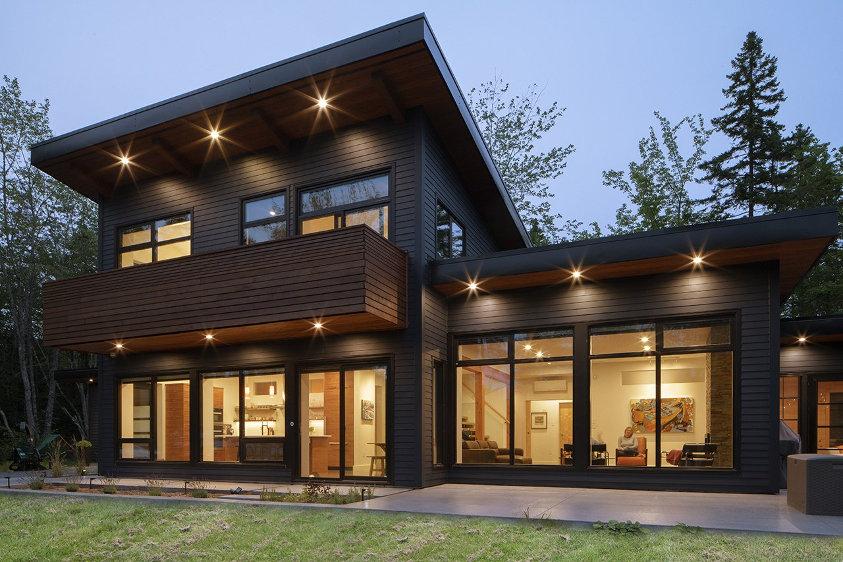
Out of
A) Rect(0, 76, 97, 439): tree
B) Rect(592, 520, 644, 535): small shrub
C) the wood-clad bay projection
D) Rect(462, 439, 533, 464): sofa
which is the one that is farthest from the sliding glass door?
Rect(0, 76, 97, 439): tree

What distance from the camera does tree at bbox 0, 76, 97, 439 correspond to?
68.7 ft

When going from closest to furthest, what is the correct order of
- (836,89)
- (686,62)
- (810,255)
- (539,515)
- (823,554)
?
1. (823,554)
2. (539,515)
3. (810,255)
4. (836,89)
5. (686,62)

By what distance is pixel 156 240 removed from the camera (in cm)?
1370

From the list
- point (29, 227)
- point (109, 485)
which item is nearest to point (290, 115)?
point (109, 485)

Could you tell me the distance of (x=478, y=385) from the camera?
1152 centimetres

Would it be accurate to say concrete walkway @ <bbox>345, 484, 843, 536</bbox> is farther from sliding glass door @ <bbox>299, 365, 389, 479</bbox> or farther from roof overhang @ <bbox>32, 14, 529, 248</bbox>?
roof overhang @ <bbox>32, 14, 529, 248</bbox>

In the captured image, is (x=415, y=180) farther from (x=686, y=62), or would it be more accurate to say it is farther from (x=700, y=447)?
(x=686, y=62)

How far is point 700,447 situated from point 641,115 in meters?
189

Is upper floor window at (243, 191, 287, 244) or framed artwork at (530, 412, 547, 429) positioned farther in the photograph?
upper floor window at (243, 191, 287, 244)

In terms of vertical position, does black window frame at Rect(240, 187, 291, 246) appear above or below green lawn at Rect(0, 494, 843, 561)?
above

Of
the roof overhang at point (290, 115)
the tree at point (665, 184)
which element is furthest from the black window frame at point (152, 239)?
the tree at point (665, 184)

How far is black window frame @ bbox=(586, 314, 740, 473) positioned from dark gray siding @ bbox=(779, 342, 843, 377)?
446 cm

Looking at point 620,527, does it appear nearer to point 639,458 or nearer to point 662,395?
point 639,458

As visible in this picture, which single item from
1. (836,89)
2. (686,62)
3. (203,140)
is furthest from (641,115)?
(203,140)
